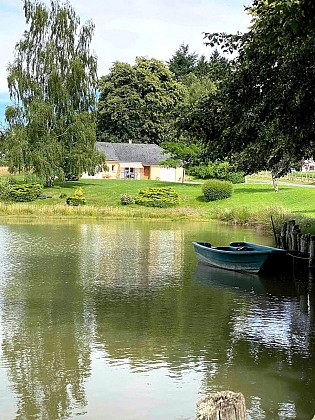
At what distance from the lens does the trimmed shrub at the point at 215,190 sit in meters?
49.4

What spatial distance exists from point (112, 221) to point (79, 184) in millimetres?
19565

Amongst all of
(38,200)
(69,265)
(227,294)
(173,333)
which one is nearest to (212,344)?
(173,333)

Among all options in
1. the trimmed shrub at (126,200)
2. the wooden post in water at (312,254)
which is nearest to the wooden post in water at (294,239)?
the wooden post in water at (312,254)

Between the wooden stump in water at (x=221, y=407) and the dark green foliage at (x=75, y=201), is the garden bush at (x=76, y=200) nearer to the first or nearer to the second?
the dark green foliage at (x=75, y=201)

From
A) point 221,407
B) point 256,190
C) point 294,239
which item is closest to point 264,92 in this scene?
point 294,239

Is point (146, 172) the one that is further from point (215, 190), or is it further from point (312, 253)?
point (312, 253)

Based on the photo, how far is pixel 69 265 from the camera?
70.9ft

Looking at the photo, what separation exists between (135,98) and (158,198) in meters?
29.7

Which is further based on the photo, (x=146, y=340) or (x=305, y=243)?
(x=305, y=243)

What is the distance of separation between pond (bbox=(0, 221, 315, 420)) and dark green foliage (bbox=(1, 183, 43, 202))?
2778 centimetres

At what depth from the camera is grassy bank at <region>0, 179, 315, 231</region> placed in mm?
39688

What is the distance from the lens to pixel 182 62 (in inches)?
4085

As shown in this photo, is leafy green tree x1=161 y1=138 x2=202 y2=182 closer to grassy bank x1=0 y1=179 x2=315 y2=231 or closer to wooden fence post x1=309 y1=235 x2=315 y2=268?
grassy bank x1=0 y1=179 x2=315 y2=231

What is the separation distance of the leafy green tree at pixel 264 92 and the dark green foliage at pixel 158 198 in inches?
1151
